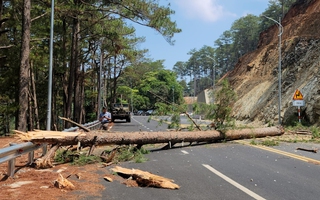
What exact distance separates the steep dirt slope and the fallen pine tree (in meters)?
9.63

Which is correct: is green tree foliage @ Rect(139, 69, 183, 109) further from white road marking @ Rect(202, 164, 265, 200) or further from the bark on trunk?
white road marking @ Rect(202, 164, 265, 200)

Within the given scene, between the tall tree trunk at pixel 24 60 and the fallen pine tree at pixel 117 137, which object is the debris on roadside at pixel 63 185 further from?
the tall tree trunk at pixel 24 60

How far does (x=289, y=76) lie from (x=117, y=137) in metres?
24.3

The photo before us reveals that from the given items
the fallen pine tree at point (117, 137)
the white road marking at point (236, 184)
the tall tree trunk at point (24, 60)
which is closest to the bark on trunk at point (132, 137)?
the fallen pine tree at point (117, 137)

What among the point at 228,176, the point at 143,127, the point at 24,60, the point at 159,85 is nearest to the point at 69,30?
the point at 143,127

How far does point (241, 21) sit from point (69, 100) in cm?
7572

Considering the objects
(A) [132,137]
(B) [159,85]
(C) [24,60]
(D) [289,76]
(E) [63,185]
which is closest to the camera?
(E) [63,185]

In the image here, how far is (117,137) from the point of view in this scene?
37.2ft

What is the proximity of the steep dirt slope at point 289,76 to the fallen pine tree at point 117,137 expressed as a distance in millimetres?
9631

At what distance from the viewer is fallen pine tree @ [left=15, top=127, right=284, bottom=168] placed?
355 inches

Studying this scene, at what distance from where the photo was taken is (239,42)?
298 feet

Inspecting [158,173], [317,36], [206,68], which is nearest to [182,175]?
[158,173]

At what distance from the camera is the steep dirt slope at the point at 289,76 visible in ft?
83.8

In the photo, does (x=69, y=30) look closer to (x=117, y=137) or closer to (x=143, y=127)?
(x=143, y=127)
